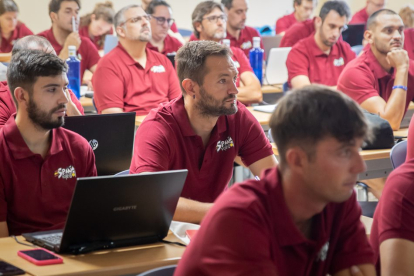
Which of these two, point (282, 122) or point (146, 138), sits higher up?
point (282, 122)

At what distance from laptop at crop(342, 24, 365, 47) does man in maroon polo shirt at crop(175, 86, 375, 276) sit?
560cm

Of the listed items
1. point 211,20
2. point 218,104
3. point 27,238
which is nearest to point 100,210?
point 27,238

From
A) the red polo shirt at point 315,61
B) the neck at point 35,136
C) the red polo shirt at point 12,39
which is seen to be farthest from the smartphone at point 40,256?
the red polo shirt at point 12,39

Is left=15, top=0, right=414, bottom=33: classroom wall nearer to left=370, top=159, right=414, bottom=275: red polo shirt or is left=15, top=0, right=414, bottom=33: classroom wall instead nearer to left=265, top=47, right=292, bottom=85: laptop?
left=265, top=47, right=292, bottom=85: laptop

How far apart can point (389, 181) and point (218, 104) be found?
105 cm

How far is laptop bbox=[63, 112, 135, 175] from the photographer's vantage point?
120 inches

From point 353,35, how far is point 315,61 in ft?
5.19

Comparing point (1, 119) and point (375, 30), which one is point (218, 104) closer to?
point (1, 119)

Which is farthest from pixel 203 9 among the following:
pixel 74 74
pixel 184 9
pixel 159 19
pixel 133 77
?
pixel 184 9

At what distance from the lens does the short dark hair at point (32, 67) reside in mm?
2537

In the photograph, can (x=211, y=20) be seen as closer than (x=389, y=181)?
No

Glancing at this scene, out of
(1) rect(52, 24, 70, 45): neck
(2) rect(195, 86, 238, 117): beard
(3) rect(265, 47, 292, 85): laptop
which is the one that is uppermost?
(1) rect(52, 24, 70, 45): neck

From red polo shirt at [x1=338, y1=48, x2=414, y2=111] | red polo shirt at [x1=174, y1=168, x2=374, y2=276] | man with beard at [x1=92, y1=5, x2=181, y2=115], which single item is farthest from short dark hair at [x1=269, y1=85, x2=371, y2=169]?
man with beard at [x1=92, y1=5, x2=181, y2=115]

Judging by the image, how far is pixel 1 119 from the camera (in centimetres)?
328
